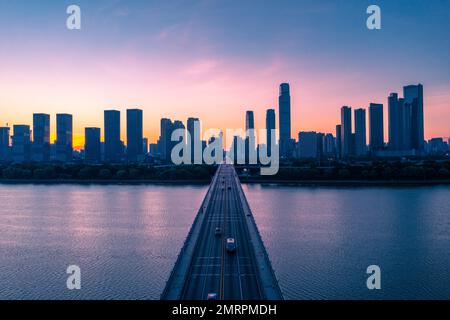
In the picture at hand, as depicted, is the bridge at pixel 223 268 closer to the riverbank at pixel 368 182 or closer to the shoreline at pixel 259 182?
the riverbank at pixel 368 182

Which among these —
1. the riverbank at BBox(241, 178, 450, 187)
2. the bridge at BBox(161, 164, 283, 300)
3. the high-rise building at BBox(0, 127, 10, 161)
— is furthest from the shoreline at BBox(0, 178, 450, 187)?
the high-rise building at BBox(0, 127, 10, 161)

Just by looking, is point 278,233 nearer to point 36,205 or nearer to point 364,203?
point 364,203

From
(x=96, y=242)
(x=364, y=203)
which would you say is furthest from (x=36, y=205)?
(x=364, y=203)

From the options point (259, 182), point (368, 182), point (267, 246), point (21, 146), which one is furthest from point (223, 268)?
point (21, 146)

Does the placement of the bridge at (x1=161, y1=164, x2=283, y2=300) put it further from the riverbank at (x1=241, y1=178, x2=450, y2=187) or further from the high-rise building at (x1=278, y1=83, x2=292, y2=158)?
the high-rise building at (x1=278, y1=83, x2=292, y2=158)

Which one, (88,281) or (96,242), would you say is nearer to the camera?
(88,281)
